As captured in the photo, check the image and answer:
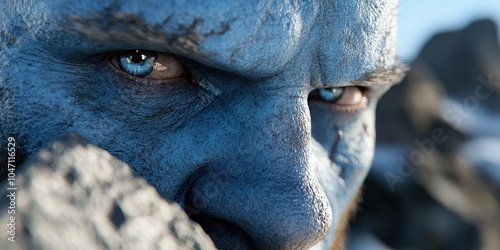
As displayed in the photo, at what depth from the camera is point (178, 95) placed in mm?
1145

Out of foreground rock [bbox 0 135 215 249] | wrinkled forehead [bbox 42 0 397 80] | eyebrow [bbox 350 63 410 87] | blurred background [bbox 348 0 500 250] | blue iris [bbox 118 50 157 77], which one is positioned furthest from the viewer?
→ blurred background [bbox 348 0 500 250]

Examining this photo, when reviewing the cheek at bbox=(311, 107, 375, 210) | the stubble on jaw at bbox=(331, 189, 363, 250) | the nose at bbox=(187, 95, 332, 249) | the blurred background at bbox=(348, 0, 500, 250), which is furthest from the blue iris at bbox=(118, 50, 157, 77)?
the blurred background at bbox=(348, 0, 500, 250)

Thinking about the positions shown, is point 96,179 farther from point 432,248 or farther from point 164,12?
point 432,248

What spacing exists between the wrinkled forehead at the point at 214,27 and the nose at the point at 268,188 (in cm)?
9

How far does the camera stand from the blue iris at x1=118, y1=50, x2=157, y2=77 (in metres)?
1.09

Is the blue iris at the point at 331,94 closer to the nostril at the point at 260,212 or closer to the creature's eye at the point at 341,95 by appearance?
the creature's eye at the point at 341,95

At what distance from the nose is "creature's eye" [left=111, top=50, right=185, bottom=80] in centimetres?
13

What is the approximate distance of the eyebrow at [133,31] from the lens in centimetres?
99

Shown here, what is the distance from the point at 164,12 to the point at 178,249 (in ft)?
1.02

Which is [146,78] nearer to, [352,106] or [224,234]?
[224,234]

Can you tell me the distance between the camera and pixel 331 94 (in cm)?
138

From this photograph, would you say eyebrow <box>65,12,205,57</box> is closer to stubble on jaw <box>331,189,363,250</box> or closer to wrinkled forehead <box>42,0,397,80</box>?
wrinkled forehead <box>42,0,397,80</box>

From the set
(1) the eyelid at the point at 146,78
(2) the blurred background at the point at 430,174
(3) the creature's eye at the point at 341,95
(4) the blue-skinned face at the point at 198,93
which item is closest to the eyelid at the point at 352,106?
(3) the creature's eye at the point at 341,95

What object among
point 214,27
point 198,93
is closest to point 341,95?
point 198,93
